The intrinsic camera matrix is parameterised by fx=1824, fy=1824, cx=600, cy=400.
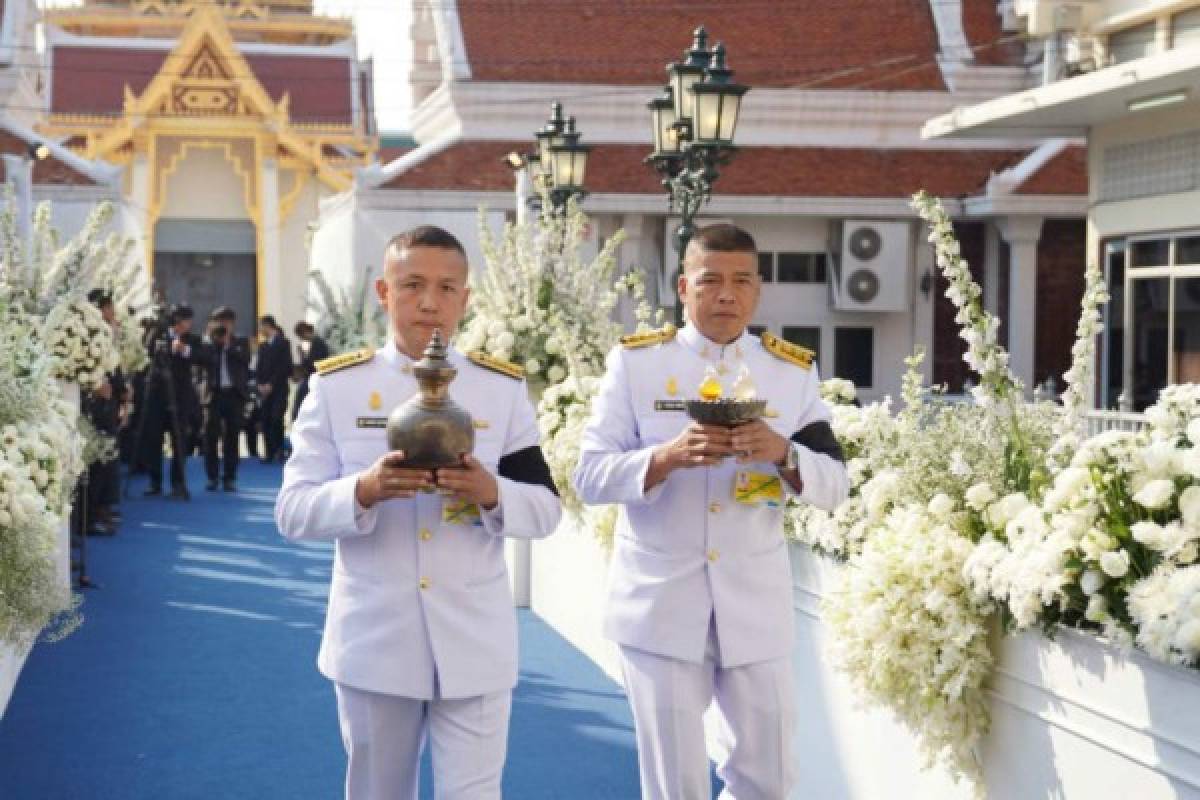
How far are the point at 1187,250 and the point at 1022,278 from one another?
8810 mm

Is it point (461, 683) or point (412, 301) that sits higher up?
point (412, 301)

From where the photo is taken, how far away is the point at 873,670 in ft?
16.6

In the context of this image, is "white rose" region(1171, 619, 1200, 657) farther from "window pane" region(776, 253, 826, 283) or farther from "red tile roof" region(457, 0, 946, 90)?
"red tile roof" region(457, 0, 946, 90)

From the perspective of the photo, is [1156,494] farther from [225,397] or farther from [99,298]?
[225,397]

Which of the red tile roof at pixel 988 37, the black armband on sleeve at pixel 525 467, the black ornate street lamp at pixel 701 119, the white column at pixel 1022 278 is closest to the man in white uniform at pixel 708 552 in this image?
the black armband on sleeve at pixel 525 467

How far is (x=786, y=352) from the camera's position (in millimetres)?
5094

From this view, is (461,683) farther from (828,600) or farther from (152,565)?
(152,565)

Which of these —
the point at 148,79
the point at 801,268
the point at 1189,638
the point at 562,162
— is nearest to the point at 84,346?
the point at 562,162

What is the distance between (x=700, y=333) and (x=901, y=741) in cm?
138

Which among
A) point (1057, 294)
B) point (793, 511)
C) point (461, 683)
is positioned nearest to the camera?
point (461, 683)

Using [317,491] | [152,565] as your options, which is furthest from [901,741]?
[152,565]

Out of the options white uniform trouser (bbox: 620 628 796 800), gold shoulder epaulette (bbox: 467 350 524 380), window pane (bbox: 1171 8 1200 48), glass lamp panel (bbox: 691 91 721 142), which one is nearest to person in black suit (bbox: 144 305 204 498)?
glass lamp panel (bbox: 691 91 721 142)

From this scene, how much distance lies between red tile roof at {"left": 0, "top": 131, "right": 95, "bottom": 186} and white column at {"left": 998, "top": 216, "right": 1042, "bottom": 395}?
14.0m

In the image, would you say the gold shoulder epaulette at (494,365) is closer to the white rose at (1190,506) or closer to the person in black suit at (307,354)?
the white rose at (1190,506)
